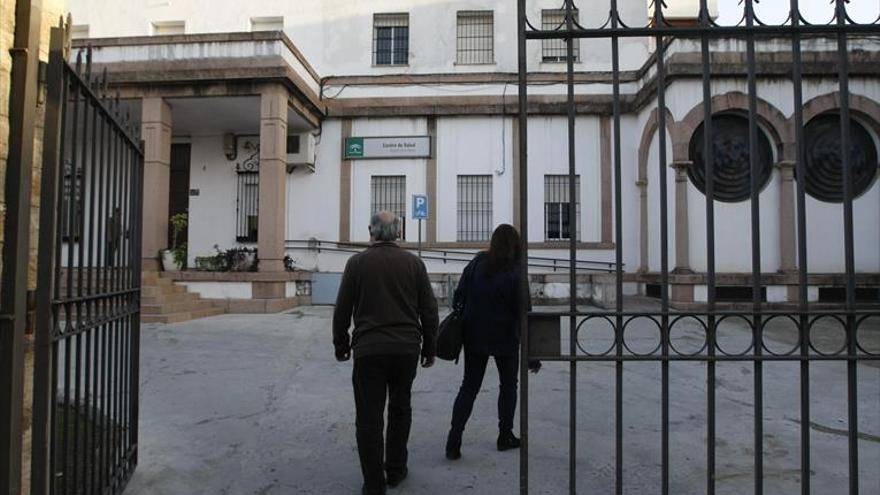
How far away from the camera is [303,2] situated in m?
17.9

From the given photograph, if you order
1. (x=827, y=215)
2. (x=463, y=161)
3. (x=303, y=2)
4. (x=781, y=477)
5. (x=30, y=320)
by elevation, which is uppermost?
(x=303, y=2)

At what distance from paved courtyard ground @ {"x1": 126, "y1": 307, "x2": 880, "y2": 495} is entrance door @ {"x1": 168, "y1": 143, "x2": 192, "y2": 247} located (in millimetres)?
9174

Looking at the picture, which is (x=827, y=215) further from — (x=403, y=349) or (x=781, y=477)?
(x=403, y=349)

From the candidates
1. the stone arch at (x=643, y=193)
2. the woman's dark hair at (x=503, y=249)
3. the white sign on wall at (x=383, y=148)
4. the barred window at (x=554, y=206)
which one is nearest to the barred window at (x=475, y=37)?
the white sign on wall at (x=383, y=148)

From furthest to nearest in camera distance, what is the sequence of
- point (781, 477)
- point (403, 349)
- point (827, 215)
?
point (827, 215)
point (781, 477)
point (403, 349)

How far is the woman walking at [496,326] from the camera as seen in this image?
457cm

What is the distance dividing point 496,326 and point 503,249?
1.92 ft

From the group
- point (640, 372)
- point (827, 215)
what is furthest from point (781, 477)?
point (827, 215)

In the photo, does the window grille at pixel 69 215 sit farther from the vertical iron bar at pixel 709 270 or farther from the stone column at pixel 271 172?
the stone column at pixel 271 172

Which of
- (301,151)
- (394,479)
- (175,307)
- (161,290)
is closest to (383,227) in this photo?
(394,479)

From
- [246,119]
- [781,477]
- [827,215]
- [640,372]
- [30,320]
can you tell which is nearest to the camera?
[30,320]

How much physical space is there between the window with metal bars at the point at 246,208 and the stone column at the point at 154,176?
2.90 m

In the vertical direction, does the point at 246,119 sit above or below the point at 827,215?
above

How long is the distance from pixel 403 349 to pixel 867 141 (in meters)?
14.4
